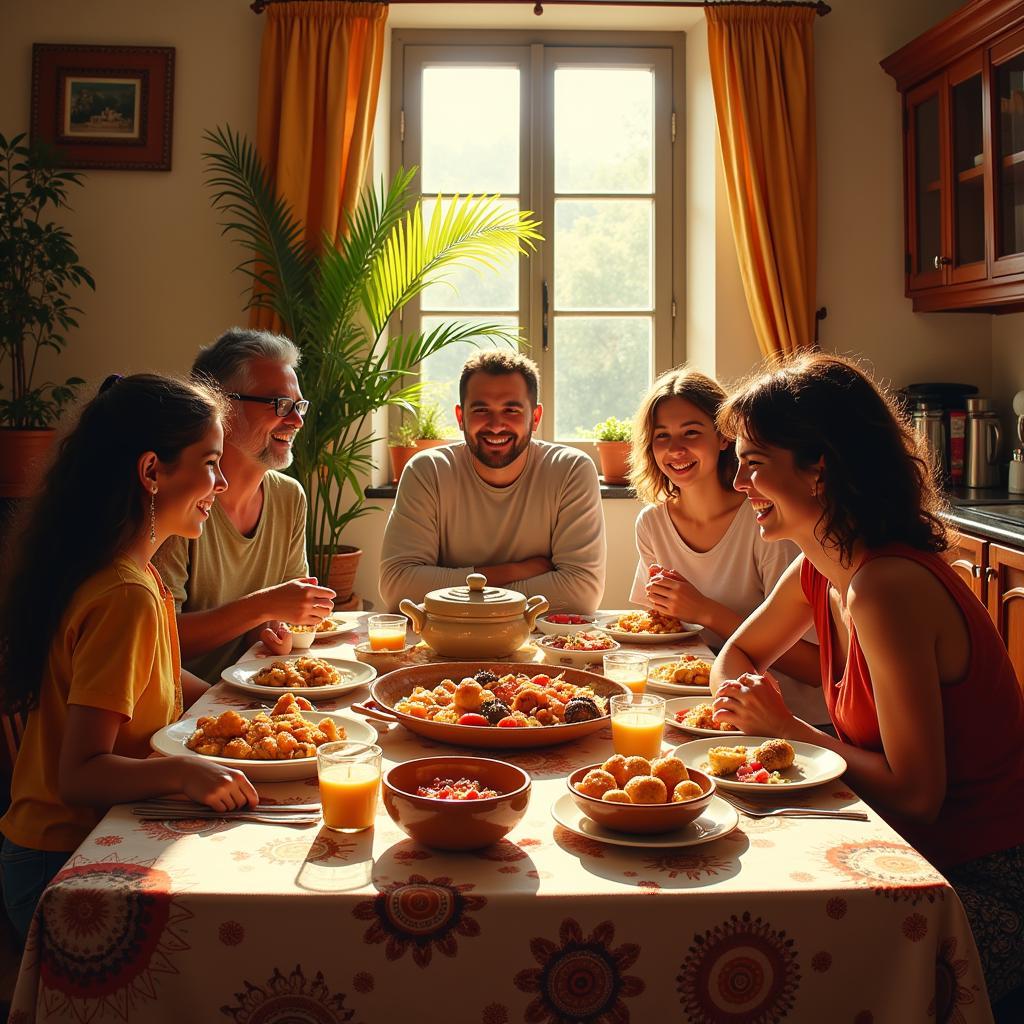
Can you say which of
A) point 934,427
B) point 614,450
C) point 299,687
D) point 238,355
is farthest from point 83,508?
point 934,427

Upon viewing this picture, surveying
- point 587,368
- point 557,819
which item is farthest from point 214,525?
point 587,368

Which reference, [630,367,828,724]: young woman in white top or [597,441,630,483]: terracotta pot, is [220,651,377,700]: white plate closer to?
[630,367,828,724]: young woman in white top

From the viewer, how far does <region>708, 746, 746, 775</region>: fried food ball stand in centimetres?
130

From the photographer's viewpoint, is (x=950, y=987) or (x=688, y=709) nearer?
(x=950, y=987)

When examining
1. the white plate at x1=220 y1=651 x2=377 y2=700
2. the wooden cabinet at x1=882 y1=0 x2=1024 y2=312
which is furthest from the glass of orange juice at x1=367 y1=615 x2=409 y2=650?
the wooden cabinet at x1=882 y1=0 x2=1024 y2=312

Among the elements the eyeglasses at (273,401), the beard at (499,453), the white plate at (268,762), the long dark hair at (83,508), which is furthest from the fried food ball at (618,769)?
the beard at (499,453)

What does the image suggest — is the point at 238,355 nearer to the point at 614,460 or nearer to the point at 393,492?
the point at 393,492

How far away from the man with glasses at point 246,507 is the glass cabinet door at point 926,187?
2.62 metres

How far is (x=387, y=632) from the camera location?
1.93 m

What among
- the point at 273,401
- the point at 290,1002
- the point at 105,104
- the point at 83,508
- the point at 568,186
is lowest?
the point at 290,1002

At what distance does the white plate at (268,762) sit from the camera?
125 centimetres

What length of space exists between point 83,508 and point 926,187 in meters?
3.55

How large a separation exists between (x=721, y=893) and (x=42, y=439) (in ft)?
10.6

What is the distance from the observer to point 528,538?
272 centimetres
